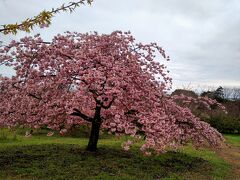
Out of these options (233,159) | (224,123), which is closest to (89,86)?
(233,159)

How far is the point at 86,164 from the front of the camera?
1518 centimetres

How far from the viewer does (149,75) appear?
16.4m

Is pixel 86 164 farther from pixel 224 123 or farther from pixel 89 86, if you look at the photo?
pixel 224 123

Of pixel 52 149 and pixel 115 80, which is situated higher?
pixel 115 80

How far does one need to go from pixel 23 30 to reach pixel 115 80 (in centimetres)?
952

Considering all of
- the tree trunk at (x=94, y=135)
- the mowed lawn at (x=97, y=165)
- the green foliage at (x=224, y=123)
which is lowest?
the mowed lawn at (x=97, y=165)

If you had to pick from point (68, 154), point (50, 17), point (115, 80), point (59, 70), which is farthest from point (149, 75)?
point (50, 17)

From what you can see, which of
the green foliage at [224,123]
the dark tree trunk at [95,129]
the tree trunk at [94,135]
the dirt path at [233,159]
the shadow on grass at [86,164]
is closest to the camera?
the shadow on grass at [86,164]

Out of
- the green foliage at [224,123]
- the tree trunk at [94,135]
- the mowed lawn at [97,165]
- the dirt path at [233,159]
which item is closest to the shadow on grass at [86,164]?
the mowed lawn at [97,165]

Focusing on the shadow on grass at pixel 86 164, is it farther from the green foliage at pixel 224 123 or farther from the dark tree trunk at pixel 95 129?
the green foliage at pixel 224 123

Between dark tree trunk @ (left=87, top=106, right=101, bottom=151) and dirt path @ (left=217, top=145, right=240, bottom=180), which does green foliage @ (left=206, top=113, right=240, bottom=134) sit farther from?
dark tree trunk @ (left=87, top=106, right=101, bottom=151)

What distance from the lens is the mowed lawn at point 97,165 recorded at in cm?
1357

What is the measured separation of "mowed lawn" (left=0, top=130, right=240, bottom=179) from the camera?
13.6 metres

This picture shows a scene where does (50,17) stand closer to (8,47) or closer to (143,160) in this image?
(8,47)
